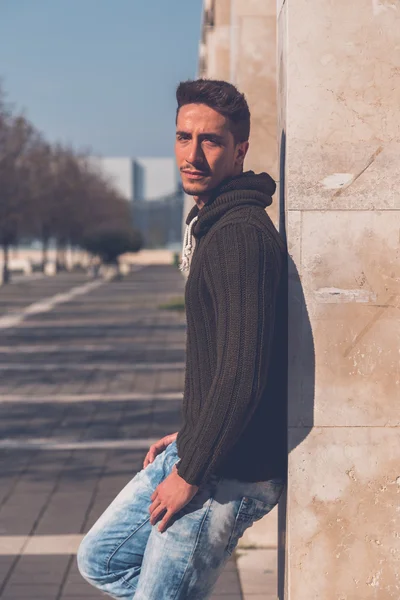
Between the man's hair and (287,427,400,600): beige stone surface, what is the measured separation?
93 cm

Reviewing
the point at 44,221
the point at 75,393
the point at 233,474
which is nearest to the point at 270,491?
the point at 233,474

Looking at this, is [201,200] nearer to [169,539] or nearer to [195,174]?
[195,174]

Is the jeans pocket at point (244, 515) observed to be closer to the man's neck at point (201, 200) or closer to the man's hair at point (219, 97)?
the man's neck at point (201, 200)

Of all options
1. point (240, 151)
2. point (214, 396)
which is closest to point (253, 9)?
point (240, 151)

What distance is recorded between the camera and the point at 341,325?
9.87ft

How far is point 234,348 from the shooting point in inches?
102

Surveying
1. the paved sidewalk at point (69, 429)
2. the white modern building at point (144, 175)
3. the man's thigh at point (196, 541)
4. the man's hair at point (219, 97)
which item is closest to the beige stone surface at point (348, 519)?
the man's thigh at point (196, 541)

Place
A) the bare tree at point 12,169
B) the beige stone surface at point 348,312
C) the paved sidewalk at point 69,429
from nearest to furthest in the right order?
the beige stone surface at point 348,312 < the paved sidewalk at point 69,429 < the bare tree at point 12,169

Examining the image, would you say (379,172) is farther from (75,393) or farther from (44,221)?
(44,221)

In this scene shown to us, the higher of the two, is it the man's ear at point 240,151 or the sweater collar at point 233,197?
the man's ear at point 240,151

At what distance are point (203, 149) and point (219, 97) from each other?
0.48ft

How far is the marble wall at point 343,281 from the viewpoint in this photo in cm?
300

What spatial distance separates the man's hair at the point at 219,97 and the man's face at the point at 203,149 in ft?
0.05

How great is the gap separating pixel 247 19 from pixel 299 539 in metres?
3.43
